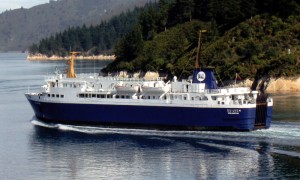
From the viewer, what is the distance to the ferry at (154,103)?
2478 inches

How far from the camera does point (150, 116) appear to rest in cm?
6588

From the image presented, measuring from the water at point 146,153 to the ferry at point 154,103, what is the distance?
3.23 ft

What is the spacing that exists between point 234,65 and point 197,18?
122ft

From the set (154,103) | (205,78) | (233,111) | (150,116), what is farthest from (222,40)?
(233,111)

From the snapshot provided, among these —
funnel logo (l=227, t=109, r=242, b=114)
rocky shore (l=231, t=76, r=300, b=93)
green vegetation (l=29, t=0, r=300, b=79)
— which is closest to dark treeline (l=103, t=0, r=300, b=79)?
green vegetation (l=29, t=0, r=300, b=79)

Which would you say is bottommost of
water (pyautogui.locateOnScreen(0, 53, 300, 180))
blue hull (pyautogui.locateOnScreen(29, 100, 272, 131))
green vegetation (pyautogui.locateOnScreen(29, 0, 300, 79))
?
water (pyautogui.locateOnScreen(0, 53, 300, 180))

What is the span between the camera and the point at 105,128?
6806 centimetres

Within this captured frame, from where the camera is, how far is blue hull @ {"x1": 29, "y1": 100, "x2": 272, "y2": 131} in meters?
62.7

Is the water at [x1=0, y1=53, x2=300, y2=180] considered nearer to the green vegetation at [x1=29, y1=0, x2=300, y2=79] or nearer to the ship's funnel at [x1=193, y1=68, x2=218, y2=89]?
the ship's funnel at [x1=193, y1=68, x2=218, y2=89]

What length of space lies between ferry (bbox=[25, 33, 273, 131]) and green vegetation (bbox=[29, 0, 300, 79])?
119 feet

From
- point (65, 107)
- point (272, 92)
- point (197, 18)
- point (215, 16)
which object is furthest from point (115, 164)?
point (197, 18)

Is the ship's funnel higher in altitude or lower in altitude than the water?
higher

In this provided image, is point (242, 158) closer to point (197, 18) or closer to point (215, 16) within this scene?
point (215, 16)

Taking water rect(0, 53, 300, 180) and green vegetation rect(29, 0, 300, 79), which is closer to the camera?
water rect(0, 53, 300, 180)
